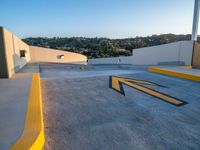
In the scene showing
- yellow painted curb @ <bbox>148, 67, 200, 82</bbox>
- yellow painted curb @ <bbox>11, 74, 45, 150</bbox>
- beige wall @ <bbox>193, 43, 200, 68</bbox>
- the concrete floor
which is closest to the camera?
yellow painted curb @ <bbox>11, 74, 45, 150</bbox>

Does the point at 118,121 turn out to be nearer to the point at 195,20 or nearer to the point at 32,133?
the point at 32,133

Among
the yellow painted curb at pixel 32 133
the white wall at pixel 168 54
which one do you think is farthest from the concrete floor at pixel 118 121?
the white wall at pixel 168 54

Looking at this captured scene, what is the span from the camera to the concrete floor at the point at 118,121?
1930 millimetres

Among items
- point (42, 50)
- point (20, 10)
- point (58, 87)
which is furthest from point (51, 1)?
point (58, 87)

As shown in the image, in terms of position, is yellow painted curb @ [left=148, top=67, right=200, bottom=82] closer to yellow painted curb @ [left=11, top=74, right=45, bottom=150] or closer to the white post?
the white post

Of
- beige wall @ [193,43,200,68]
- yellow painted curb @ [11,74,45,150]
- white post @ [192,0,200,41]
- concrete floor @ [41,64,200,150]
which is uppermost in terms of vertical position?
white post @ [192,0,200,41]

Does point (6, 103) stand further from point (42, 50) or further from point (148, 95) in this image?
point (42, 50)

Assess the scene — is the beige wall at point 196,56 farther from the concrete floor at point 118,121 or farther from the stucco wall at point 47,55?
the stucco wall at point 47,55

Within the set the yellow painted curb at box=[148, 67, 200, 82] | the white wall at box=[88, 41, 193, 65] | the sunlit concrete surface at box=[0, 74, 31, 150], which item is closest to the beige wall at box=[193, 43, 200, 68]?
the white wall at box=[88, 41, 193, 65]

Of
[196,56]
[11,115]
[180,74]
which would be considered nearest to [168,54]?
[196,56]

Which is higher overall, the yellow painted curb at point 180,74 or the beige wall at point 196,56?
the beige wall at point 196,56

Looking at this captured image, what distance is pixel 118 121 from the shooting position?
8.30ft

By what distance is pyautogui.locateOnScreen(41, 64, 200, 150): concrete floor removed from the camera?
1930mm

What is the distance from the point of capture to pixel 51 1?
40.2 feet
